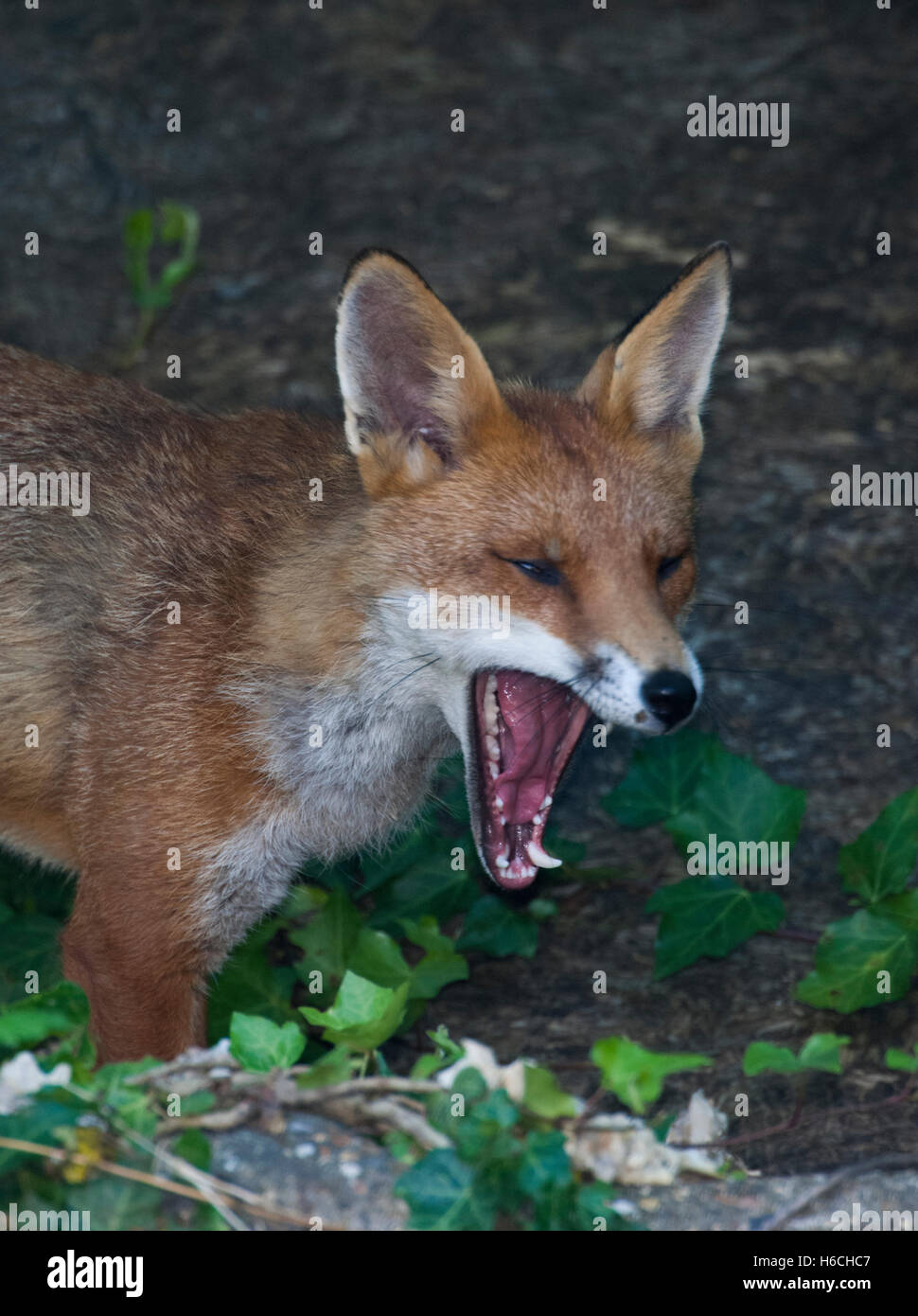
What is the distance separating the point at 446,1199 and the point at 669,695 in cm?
143

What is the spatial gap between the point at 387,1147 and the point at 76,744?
6.14 ft

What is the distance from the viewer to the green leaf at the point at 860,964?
471 cm

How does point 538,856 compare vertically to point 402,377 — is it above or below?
below

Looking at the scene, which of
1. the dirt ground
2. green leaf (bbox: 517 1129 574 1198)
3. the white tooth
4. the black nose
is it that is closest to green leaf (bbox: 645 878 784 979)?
the dirt ground

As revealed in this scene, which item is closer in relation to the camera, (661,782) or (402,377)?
(402,377)

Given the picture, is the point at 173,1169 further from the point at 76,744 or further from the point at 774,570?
the point at 774,570

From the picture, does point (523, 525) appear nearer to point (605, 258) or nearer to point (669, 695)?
point (669, 695)

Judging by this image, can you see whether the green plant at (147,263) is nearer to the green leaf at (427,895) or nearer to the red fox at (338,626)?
the red fox at (338,626)

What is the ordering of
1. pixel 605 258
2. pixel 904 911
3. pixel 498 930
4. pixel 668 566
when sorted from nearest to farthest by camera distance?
pixel 668 566 → pixel 904 911 → pixel 498 930 → pixel 605 258

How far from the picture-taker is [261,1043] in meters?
3.64

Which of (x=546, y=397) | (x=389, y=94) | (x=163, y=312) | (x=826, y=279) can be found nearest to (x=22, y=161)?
(x=163, y=312)

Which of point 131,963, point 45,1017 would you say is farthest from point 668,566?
point 45,1017

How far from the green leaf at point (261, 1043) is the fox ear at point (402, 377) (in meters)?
1.65

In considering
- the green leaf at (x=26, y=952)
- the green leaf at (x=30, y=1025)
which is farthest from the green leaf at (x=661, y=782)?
the green leaf at (x=30, y=1025)
